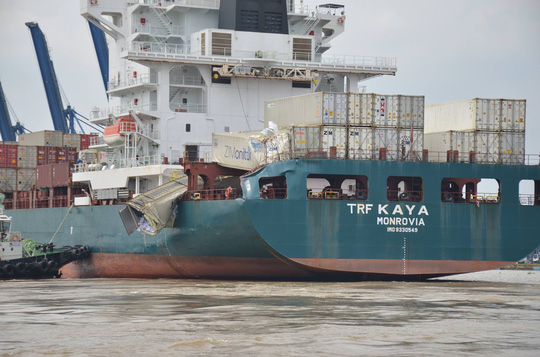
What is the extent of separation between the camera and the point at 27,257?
38.3 meters

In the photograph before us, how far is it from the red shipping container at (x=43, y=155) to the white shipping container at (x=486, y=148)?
1056 inches

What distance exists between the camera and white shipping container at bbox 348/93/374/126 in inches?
1305

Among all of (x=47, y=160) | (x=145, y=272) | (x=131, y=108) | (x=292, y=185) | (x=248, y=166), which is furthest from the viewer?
(x=47, y=160)

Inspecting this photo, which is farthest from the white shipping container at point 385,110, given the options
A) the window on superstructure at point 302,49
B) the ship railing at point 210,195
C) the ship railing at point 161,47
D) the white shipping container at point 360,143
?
the ship railing at point 161,47

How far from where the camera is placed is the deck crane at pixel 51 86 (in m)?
68.2

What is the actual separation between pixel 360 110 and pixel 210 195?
6.71m

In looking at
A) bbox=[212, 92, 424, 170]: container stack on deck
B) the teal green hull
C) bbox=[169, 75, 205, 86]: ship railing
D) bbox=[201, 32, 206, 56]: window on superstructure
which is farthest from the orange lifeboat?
bbox=[212, 92, 424, 170]: container stack on deck

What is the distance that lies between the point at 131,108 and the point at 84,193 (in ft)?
17.6

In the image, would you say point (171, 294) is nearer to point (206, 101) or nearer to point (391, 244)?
point (391, 244)

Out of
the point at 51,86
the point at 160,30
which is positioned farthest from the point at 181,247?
the point at 51,86

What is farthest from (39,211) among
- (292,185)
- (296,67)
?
(292,185)

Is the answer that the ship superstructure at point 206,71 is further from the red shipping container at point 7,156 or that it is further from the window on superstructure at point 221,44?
the red shipping container at point 7,156

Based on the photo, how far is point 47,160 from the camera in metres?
51.7

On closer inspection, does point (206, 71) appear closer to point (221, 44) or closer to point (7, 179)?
point (221, 44)
